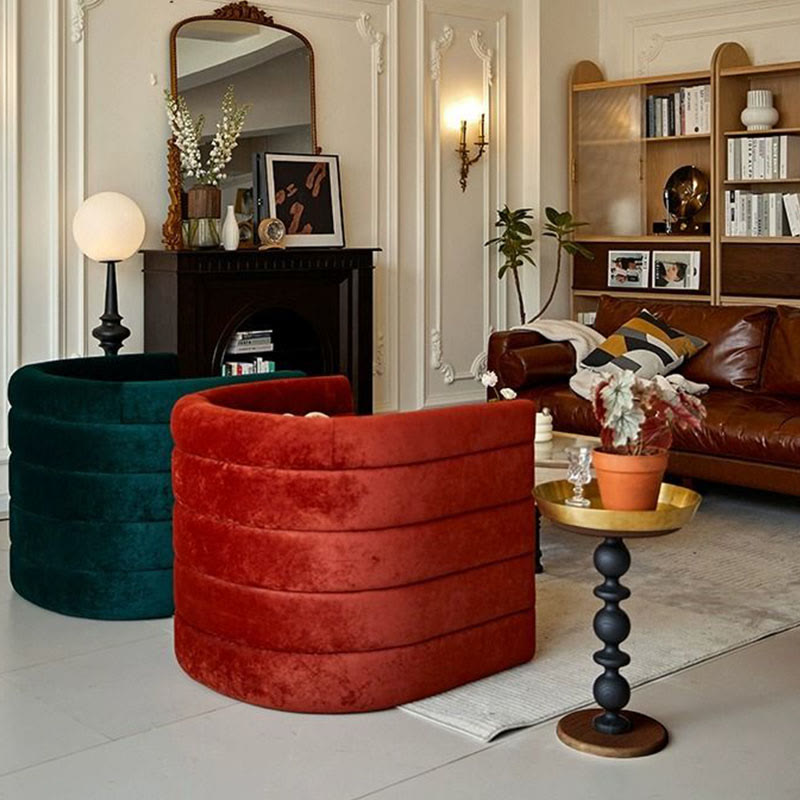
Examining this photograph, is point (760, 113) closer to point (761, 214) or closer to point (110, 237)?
point (761, 214)

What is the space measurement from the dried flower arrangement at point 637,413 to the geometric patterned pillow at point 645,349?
126 inches

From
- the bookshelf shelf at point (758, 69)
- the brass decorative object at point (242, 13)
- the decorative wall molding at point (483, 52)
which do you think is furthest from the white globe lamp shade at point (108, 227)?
the bookshelf shelf at point (758, 69)

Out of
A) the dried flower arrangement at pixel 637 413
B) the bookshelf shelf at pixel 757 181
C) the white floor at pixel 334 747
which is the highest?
Answer: the bookshelf shelf at pixel 757 181

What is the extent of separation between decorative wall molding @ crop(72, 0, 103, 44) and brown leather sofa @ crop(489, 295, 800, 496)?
250 cm

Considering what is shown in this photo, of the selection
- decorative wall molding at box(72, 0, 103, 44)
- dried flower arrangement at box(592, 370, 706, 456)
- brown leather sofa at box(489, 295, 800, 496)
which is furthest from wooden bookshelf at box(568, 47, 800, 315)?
dried flower arrangement at box(592, 370, 706, 456)

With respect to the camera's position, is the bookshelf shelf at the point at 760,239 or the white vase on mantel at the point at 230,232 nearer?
the white vase on mantel at the point at 230,232

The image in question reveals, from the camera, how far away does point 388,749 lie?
3271mm

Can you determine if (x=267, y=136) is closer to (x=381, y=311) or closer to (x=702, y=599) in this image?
(x=381, y=311)

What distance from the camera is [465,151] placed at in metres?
8.02

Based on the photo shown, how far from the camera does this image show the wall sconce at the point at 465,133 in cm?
801

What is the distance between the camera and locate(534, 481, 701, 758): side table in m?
3.16

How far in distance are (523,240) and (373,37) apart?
1483 millimetres

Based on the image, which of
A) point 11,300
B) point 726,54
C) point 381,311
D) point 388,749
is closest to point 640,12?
point 726,54

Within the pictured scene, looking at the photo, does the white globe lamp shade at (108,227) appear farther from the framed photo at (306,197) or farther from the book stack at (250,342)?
the framed photo at (306,197)
